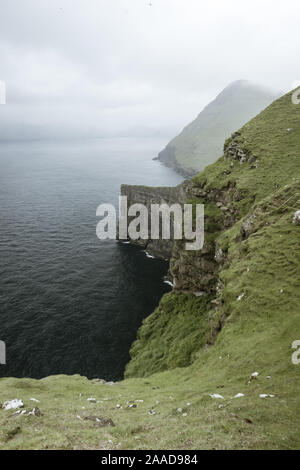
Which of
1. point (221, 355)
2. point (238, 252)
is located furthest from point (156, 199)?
point (221, 355)

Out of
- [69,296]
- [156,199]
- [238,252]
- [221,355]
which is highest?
[156,199]

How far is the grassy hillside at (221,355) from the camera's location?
15.4m

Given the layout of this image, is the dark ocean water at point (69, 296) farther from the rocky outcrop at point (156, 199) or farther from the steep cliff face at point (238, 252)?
the steep cliff face at point (238, 252)

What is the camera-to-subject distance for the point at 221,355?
29.4 metres

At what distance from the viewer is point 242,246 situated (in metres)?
40.0

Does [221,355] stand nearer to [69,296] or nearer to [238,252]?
[238,252]

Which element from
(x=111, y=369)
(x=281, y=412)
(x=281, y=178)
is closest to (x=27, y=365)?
(x=111, y=369)

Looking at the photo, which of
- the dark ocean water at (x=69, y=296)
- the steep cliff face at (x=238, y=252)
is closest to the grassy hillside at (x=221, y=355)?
the steep cliff face at (x=238, y=252)

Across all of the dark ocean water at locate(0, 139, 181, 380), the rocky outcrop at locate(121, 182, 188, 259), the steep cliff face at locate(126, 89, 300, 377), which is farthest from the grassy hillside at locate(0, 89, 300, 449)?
the rocky outcrop at locate(121, 182, 188, 259)

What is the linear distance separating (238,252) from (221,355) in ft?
55.5

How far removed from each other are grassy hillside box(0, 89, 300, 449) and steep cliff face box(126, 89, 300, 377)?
0.67 feet

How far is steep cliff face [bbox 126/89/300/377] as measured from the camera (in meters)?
32.5

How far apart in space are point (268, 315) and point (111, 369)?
137ft
